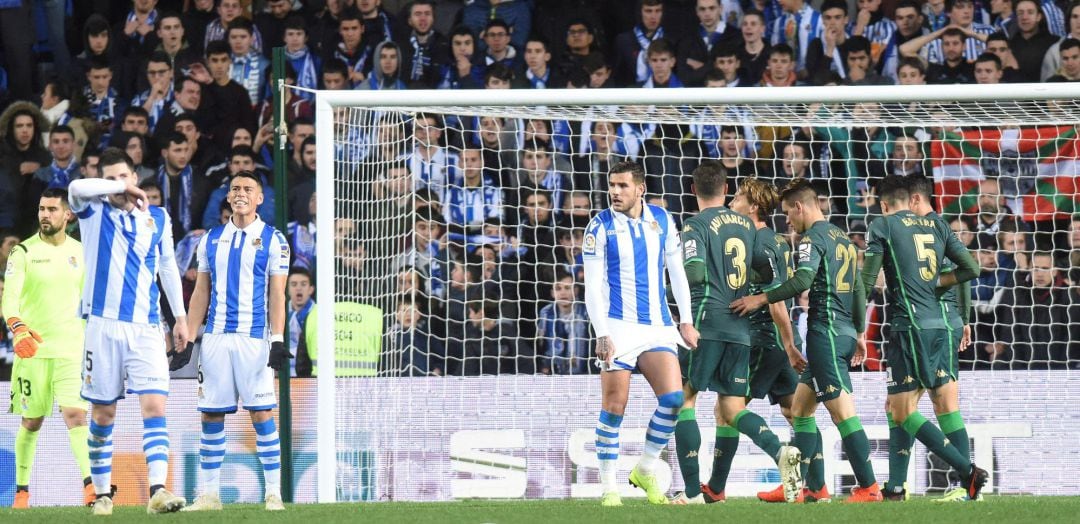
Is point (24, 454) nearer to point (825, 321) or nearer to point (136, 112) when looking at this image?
point (136, 112)

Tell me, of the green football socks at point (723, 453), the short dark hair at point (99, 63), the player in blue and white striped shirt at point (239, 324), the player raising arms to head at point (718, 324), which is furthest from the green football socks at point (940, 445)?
the short dark hair at point (99, 63)

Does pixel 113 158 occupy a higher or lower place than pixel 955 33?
lower

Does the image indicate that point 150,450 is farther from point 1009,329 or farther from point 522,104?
point 1009,329

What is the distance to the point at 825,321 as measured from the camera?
851cm

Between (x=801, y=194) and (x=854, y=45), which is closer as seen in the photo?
(x=801, y=194)

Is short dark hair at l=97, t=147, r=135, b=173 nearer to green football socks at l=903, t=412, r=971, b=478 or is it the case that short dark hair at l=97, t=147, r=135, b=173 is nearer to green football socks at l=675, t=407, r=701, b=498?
green football socks at l=675, t=407, r=701, b=498

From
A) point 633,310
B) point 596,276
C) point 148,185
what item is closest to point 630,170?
point 596,276

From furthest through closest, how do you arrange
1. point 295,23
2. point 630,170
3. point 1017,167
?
point 295,23, point 1017,167, point 630,170

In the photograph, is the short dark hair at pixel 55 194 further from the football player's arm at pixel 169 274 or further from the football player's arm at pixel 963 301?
the football player's arm at pixel 963 301

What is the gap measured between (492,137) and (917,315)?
4583mm

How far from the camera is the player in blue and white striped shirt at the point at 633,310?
8.04 meters

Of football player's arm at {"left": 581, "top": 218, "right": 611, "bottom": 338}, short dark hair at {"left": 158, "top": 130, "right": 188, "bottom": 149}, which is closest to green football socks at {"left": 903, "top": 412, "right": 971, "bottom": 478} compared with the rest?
football player's arm at {"left": 581, "top": 218, "right": 611, "bottom": 338}

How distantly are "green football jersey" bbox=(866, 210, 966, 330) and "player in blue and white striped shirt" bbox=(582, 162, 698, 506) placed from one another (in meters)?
1.29

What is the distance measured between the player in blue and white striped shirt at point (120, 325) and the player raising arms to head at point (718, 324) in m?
2.83
